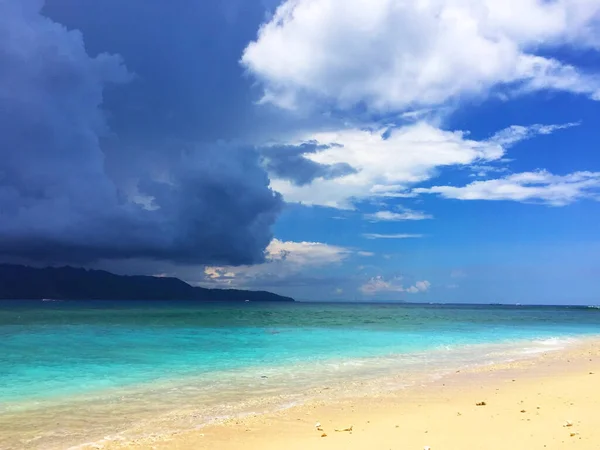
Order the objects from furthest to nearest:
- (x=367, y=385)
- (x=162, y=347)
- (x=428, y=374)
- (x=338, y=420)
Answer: (x=162, y=347), (x=428, y=374), (x=367, y=385), (x=338, y=420)

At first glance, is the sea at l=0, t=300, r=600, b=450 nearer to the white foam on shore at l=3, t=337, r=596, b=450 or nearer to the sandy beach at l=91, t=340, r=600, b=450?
the white foam on shore at l=3, t=337, r=596, b=450

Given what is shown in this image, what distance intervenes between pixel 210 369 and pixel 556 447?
1524 centimetres

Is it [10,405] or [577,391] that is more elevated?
[577,391]

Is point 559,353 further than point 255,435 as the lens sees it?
Yes

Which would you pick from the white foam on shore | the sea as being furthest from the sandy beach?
the sea

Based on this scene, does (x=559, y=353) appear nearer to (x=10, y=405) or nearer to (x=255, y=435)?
(x=255, y=435)

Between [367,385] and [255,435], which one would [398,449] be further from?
[367,385]

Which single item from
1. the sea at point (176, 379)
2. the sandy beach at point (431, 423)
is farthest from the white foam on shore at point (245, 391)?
the sandy beach at point (431, 423)

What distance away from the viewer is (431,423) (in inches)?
422

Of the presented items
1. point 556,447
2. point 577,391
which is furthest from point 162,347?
point 556,447

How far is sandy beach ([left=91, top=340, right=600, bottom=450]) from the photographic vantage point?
9.10 metres

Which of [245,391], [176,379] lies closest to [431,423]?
[245,391]

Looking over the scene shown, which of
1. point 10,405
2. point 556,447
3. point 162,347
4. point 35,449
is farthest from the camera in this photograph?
point 162,347

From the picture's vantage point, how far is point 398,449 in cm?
866
